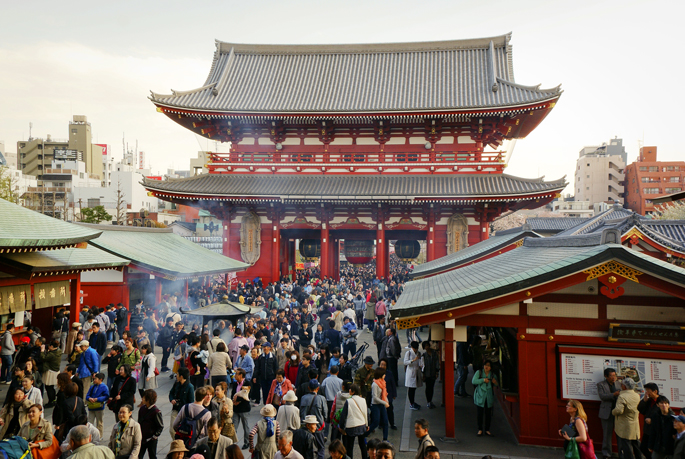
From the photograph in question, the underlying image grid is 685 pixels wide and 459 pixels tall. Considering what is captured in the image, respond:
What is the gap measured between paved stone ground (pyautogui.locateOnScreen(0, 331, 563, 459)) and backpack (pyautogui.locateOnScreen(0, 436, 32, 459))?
8.52 feet

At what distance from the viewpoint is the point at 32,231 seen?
12281 millimetres

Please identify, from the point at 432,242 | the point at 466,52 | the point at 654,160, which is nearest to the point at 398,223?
the point at 432,242

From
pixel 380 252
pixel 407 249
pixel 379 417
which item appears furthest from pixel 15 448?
pixel 407 249

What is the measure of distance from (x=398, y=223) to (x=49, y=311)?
18520 mm

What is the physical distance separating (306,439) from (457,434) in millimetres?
4040

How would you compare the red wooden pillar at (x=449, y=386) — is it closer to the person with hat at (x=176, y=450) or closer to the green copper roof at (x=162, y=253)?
the person with hat at (x=176, y=450)

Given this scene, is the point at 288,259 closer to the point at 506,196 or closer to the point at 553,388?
the point at 506,196

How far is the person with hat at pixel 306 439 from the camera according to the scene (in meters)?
6.58

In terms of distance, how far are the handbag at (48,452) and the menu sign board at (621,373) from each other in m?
8.55

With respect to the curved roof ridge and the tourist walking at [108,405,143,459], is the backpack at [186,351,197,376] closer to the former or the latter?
the tourist walking at [108,405,143,459]

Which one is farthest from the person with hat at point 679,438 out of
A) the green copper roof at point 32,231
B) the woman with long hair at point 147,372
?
the green copper roof at point 32,231

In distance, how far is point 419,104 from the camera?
2789 centimetres

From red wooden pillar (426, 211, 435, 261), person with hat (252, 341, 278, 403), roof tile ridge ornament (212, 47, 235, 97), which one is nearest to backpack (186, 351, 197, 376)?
person with hat (252, 341, 278, 403)

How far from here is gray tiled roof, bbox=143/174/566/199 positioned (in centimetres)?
2489
